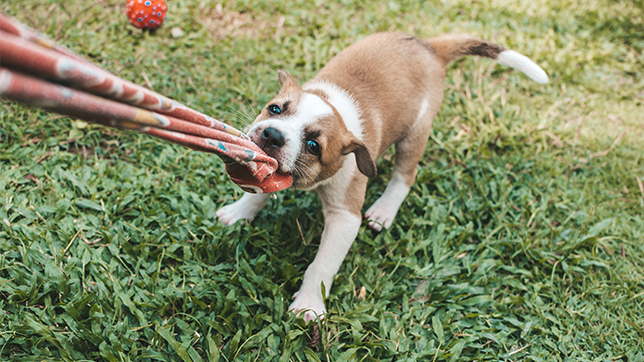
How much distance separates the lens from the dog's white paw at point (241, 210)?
3.42 m

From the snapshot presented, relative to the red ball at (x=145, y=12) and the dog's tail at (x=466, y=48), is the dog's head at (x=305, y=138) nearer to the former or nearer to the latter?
the dog's tail at (x=466, y=48)

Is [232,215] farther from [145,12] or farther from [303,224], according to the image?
[145,12]

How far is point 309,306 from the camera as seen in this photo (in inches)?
116

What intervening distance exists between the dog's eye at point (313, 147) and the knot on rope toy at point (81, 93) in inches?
26.4

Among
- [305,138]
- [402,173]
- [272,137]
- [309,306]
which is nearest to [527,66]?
[402,173]

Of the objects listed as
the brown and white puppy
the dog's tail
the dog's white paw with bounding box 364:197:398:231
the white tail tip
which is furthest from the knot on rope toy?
the white tail tip

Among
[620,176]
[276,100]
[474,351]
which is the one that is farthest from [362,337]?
[620,176]

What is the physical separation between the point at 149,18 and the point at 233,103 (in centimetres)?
121

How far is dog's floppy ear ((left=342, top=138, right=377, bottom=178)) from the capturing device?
→ 2691mm

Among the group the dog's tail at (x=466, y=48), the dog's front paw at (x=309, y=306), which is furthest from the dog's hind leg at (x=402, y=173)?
the dog's front paw at (x=309, y=306)

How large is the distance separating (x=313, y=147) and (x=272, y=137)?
12.3 inches

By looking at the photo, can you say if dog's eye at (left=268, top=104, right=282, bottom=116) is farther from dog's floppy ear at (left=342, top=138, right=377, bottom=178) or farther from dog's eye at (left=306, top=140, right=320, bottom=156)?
dog's floppy ear at (left=342, top=138, right=377, bottom=178)

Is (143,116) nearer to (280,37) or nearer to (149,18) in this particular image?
(149,18)

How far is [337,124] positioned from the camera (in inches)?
105
